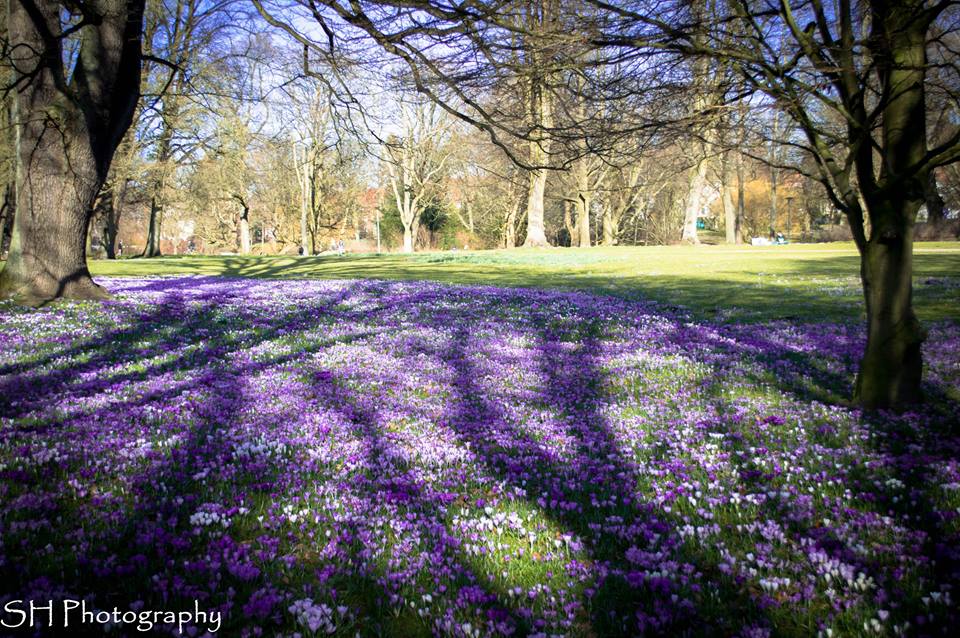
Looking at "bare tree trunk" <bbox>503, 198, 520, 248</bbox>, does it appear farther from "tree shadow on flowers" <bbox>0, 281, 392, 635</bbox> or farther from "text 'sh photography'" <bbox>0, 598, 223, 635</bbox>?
"text 'sh photography'" <bbox>0, 598, 223, 635</bbox>

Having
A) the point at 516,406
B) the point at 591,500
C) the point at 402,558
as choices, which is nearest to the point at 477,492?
the point at 591,500

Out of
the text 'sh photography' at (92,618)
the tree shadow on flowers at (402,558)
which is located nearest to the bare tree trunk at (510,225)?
the tree shadow on flowers at (402,558)

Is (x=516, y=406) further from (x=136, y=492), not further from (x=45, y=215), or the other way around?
(x=45, y=215)

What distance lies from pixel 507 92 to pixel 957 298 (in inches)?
529

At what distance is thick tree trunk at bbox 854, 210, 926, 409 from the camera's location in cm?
646

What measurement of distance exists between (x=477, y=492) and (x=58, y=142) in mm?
13106

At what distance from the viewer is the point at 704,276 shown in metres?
23.5

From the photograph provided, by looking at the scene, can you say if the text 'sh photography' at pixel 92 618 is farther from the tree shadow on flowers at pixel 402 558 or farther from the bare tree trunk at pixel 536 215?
the bare tree trunk at pixel 536 215

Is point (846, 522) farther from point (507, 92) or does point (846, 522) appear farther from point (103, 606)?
point (507, 92)

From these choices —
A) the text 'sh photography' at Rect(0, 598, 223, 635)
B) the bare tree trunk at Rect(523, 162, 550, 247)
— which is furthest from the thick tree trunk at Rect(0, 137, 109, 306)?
the bare tree trunk at Rect(523, 162, 550, 247)

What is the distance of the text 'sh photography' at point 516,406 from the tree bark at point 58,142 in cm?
5

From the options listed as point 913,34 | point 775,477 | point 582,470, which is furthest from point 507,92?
point 775,477

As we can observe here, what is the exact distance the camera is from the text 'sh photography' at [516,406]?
329 centimetres

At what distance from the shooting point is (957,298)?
14.1m
